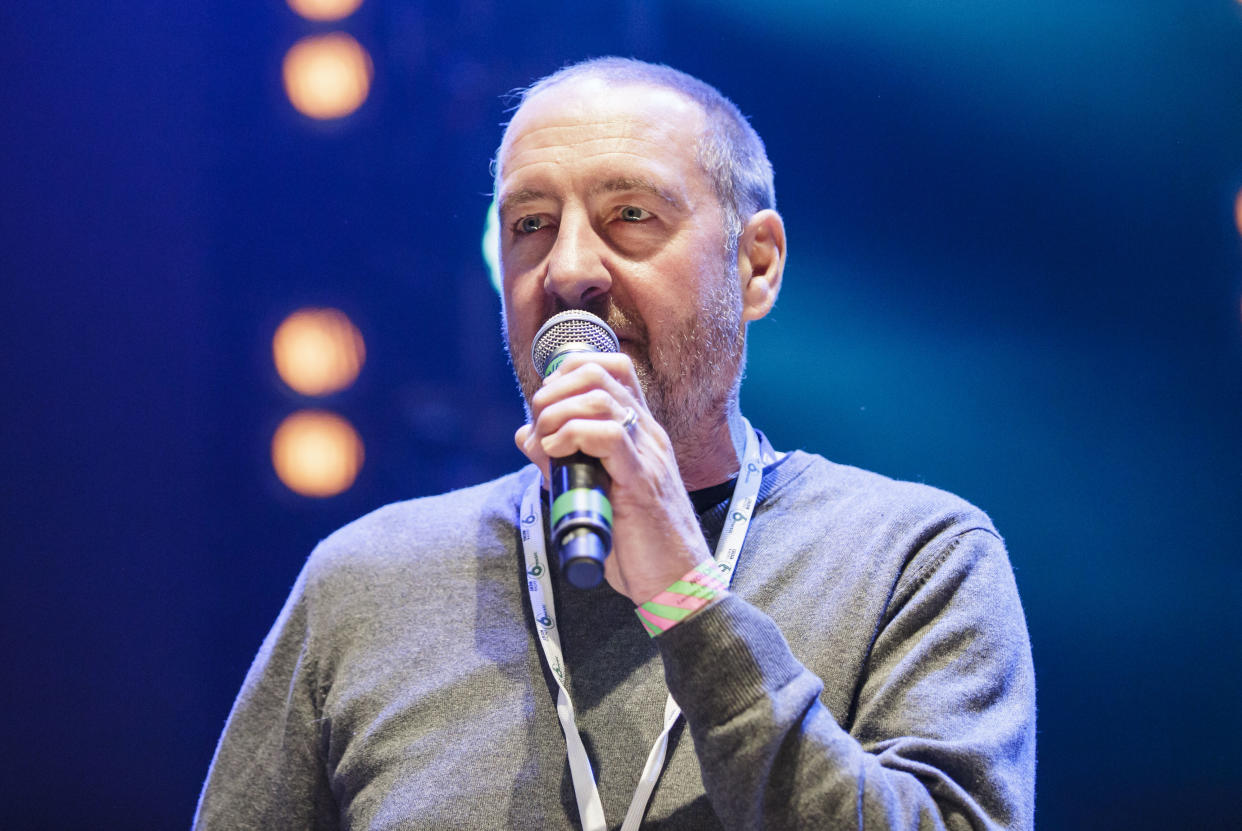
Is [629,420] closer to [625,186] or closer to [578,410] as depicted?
[578,410]

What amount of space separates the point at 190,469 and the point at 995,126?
1861mm

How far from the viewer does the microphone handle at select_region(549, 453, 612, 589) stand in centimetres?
92

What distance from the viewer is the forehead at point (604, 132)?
168 centimetres

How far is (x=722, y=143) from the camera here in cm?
182

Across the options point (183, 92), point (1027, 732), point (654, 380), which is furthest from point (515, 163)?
point (1027, 732)

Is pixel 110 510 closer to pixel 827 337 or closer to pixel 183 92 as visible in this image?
pixel 183 92

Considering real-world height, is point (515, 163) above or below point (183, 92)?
below

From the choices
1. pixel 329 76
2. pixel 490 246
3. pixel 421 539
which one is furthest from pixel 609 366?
pixel 329 76

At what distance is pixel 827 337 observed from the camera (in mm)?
2123

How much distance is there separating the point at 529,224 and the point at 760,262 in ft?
1.53

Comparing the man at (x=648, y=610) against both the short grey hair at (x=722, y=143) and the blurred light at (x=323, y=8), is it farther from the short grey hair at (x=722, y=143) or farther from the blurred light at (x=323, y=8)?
the blurred light at (x=323, y=8)

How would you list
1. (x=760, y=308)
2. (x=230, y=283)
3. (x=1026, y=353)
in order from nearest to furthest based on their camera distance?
(x=760, y=308)
(x=1026, y=353)
(x=230, y=283)

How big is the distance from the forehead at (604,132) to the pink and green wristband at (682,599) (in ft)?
2.50

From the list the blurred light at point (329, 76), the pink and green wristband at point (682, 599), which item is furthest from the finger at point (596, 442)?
the blurred light at point (329, 76)
